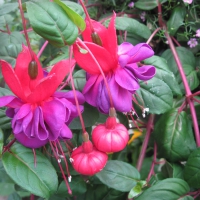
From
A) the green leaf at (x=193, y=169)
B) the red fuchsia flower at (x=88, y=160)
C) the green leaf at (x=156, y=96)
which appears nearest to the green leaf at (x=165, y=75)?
the green leaf at (x=156, y=96)

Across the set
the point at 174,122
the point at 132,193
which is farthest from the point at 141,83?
the point at 132,193

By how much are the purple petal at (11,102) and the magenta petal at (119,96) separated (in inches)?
5.6

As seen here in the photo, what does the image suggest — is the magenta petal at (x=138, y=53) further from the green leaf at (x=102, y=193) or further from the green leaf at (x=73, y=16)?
the green leaf at (x=102, y=193)

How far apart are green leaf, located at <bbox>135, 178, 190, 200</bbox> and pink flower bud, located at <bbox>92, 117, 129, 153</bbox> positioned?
0.17m

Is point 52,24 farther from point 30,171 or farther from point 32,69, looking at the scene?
point 30,171

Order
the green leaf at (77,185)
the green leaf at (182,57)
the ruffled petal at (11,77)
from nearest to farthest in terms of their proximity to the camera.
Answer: the ruffled petal at (11,77), the green leaf at (77,185), the green leaf at (182,57)

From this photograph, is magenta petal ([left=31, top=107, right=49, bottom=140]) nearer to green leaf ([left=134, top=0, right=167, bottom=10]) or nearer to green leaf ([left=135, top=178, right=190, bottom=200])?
green leaf ([left=135, top=178, right=190, bottom=200])

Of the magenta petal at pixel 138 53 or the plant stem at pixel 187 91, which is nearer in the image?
the magenta petal at pixel 138 53

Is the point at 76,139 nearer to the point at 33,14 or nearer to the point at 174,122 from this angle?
the point at 174,122

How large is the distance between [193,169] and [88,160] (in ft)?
0.89

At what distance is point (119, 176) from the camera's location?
69cm

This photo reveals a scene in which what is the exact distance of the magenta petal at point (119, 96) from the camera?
516 mm

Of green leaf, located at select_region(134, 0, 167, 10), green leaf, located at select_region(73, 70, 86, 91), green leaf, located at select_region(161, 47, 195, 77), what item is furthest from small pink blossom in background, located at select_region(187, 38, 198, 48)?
green leaf, located at select_region(73, 70, 86, 91)

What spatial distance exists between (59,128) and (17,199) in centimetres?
46
